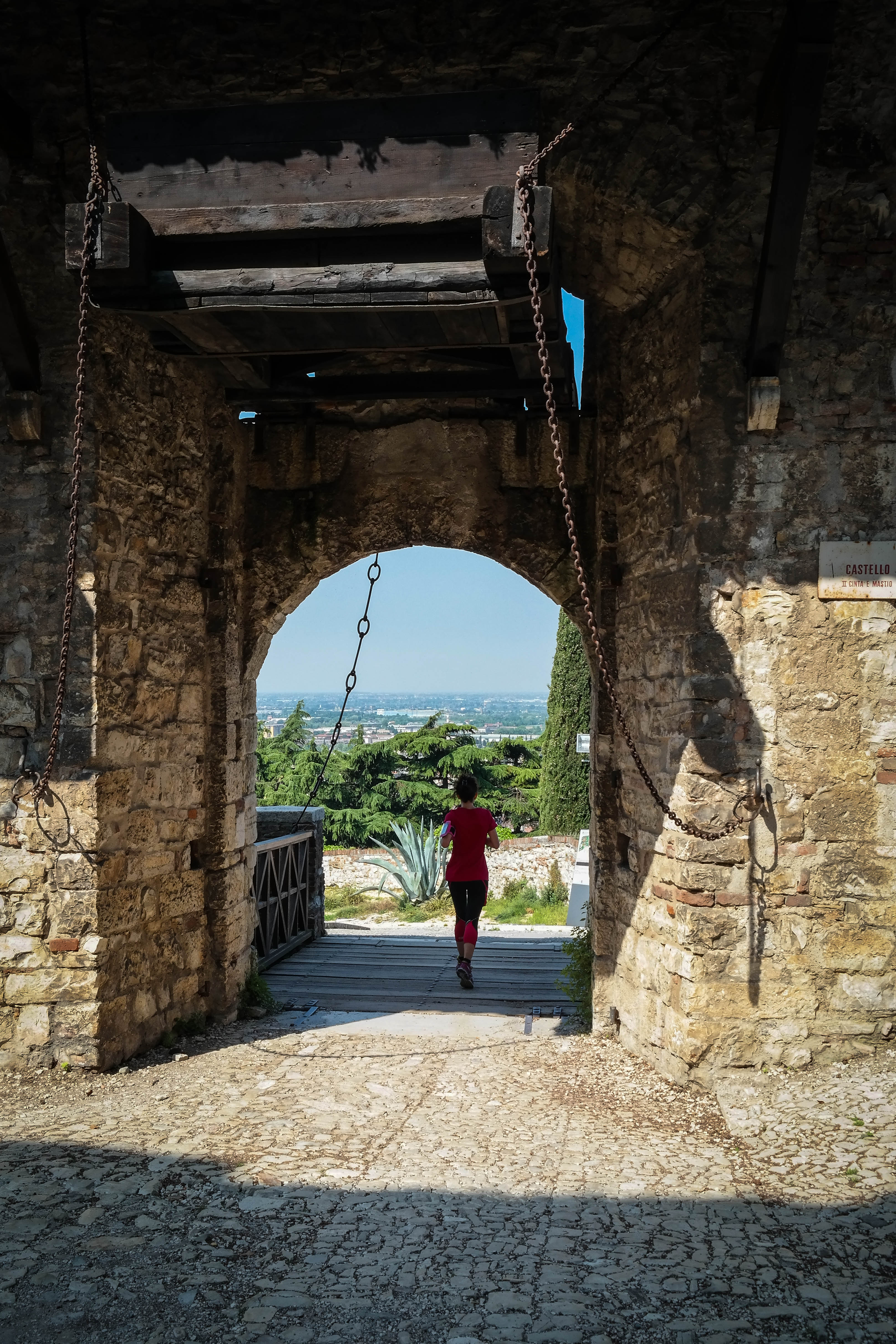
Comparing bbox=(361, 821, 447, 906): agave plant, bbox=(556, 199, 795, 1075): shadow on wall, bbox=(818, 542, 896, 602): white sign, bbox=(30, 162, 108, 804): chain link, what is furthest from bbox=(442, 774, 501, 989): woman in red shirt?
bbox=(361, 821, 447, 906): agave plant

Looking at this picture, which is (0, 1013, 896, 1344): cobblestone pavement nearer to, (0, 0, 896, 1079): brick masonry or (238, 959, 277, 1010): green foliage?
(0, 0, 896, 1079): brick masonry

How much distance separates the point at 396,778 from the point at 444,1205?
686 inches

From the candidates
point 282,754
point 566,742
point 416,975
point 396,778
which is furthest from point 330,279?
point 282,754

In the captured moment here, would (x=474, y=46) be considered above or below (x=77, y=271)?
above

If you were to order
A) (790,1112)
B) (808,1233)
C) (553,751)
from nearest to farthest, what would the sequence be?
(808,1233), (790,1112), (553,751)

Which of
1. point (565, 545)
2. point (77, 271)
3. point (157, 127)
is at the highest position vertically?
point (157, 127)

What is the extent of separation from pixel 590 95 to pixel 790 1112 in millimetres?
4046

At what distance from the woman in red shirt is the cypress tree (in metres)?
8.74

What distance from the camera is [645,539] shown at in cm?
482

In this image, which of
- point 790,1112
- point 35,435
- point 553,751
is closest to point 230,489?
point 35,435

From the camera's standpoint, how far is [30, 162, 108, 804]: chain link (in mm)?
3426

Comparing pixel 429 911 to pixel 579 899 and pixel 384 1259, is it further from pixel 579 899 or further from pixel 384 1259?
pixel 384 1259

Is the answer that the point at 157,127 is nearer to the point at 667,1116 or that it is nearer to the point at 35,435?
the point at 35,435

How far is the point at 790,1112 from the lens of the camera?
3750 millimetres
